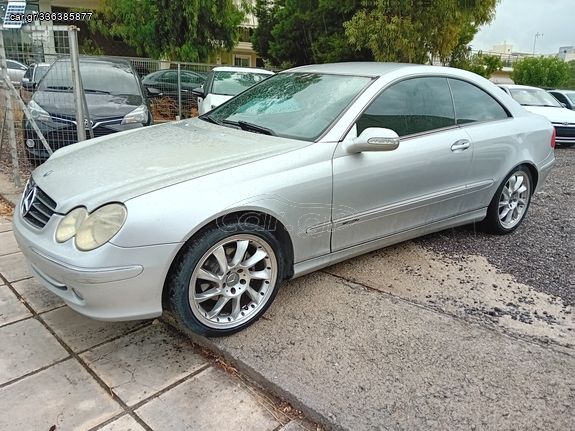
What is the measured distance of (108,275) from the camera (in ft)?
7.65

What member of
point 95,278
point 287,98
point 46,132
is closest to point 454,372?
point 95,278

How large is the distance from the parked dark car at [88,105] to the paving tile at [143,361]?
12.3 feet

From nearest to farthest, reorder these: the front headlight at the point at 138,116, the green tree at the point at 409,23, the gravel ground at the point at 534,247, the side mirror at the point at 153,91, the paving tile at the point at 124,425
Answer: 1. the paving tile at the point at 124,425
2. the gravel ground at the point at 534,247
3. the front headlight at the point at 138,116
4. the side mirror at the point at 153,91
5. the green tree at the point at 409,23

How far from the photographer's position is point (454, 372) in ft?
8.32

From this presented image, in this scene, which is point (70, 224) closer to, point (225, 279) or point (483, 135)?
point (225, 279)

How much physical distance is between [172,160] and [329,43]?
40.0 ft

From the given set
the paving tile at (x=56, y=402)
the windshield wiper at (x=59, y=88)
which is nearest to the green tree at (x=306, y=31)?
the windshield wiper at (x=59, y=88)

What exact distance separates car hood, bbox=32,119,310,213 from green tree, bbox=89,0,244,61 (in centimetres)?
992

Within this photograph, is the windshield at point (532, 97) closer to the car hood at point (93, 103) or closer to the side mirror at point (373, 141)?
the car hood at point (93, 103)

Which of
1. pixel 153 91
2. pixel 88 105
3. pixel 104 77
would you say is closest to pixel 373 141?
pixel 88 105

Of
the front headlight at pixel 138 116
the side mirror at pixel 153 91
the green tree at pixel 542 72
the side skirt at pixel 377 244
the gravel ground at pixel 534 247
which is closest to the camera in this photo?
Result: the side skirt at pixel 377 244

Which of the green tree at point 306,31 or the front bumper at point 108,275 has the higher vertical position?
the green tree at point 306,31

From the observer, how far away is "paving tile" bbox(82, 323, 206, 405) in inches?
95.9

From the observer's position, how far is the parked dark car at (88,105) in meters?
A: 5.88
